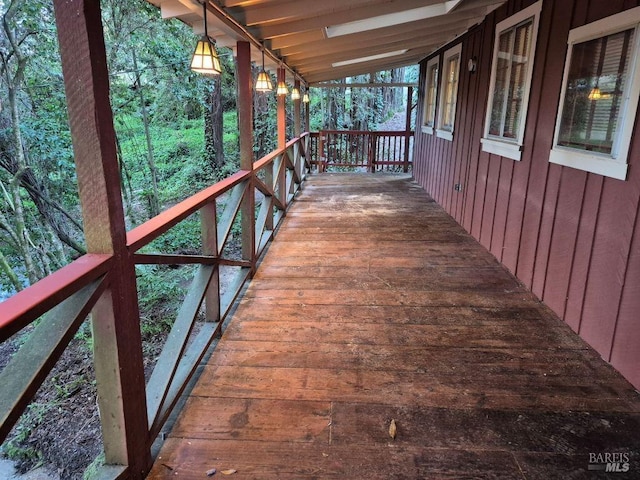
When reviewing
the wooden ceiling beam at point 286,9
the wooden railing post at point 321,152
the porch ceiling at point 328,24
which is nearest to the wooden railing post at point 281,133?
the porch ceiling at point 328,24

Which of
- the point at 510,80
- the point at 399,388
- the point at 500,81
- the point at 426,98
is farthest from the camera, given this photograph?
the point at 426,98

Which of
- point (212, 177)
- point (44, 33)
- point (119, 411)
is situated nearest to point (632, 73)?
point (119, 411)

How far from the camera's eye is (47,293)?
1.08m

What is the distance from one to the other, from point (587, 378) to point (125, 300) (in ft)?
7.45

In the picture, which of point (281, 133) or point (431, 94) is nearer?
point (281, 133)

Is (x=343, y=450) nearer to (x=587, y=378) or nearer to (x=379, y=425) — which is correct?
(x=379, y=425)

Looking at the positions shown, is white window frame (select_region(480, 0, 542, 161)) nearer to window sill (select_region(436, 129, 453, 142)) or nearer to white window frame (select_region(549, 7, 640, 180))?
white window frame (select_region(549, 7, 640, 180))

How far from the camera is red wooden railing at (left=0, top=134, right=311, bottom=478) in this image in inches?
39.8

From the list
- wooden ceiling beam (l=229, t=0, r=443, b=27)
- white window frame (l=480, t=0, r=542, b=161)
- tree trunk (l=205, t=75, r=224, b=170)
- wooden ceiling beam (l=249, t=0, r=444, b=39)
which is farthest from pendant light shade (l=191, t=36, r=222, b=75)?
tree trunk (l=205, t=75, r=224, b=170)

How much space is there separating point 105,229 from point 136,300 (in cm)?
32

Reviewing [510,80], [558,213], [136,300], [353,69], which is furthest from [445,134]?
[136,300]

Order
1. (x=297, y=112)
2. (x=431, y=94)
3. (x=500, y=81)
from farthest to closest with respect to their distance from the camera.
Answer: (x=431, y=94) < (x=297, y=112) < (x=500, y=81)

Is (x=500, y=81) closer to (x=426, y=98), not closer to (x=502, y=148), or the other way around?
(x=502, y=148)

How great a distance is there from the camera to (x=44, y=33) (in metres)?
5.90
